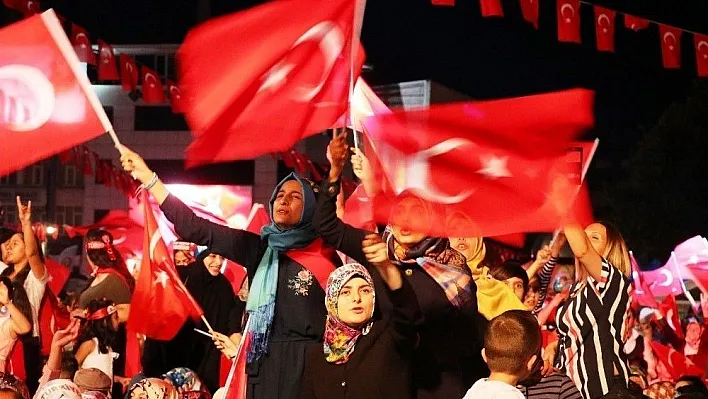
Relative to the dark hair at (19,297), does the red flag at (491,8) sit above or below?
above

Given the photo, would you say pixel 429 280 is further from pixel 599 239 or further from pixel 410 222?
pixel 599 239

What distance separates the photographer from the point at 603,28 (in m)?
12.9

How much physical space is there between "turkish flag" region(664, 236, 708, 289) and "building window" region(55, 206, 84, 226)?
54.6m

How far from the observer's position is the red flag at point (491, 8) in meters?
11.7

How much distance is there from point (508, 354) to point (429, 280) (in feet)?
4.67

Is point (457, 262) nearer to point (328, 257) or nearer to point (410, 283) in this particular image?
point (410, 283)

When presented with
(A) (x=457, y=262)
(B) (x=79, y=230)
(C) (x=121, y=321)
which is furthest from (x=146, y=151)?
(A) (x=457, y=262)

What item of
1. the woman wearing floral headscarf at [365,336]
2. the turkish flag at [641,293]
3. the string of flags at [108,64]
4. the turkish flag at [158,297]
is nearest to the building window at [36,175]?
the string of flags at [108,64]

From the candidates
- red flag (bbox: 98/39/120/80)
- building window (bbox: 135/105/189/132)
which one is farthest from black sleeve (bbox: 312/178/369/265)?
building window (bbox: 135/105/189/132)

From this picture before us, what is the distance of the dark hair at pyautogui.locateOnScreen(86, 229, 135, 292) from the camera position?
10.7 metres

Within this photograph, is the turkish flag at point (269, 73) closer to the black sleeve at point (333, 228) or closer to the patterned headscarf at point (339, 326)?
the black sleeve at point (333, 228)

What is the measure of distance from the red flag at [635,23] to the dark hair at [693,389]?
379cm

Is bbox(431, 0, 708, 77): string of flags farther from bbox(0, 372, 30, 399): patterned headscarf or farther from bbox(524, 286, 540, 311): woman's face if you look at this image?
bbox(0, 372, 30, 399): patterned headscarf

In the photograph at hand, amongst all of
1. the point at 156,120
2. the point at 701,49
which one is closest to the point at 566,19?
the point at 701,49
